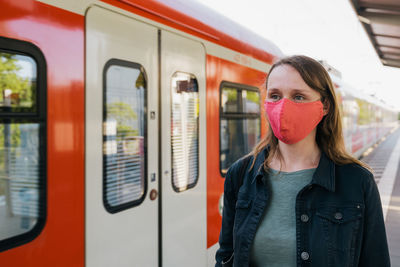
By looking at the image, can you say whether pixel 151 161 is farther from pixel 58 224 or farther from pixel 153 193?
pixel 58 224

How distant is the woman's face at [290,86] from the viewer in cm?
171

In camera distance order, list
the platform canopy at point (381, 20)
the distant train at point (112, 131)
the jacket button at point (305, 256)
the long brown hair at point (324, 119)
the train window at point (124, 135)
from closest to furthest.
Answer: the jacket button at point (305, 256)
the long brown hair at point (324, 119)
the distant train at point (112, 131)
the train window at point (124, 135)
the platform canopy at point (381, 20)

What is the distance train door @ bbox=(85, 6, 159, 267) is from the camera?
8.40ft

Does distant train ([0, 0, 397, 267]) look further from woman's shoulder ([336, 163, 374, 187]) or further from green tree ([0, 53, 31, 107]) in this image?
woman's shoulder ([336, 163, 374, 187])

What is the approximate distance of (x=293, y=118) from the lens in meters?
1.71

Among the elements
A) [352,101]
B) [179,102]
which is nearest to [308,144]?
[179,102]

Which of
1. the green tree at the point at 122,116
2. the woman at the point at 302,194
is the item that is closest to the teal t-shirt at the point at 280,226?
the woman at the point at 302,194

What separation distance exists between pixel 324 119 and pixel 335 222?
540mm

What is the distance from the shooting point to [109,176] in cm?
269

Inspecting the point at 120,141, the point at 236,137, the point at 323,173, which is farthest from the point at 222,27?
the point at 323,173

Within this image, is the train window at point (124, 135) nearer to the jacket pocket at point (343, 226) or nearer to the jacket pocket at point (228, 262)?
the jacket pocket at point (228, 262)

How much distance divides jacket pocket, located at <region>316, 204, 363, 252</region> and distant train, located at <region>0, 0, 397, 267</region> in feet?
3.79

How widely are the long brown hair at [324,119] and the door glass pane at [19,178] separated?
128cm

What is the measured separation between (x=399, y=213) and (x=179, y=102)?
19.5ft
